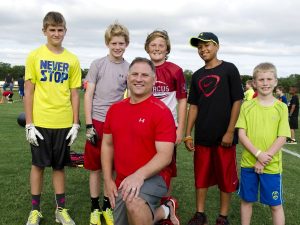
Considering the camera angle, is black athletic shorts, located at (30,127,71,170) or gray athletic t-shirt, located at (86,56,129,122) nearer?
black athletic shorts, located at (30,127,71,170)

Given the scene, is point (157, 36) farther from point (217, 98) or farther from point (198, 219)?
point (198, 219)

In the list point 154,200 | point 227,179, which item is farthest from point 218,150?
point 154,200

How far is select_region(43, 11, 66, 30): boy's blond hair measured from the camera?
4.07m

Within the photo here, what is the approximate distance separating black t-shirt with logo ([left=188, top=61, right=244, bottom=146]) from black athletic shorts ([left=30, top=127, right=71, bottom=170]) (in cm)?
156

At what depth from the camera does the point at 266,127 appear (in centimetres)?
380

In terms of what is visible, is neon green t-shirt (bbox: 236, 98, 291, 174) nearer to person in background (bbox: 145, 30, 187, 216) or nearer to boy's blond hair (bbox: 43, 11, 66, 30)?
person in background (bbox: 145, 30, 187, 216)

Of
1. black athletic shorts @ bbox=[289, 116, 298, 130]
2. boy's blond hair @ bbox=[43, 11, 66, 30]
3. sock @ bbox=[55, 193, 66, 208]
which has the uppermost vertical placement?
boy's blond hair @ bbox=[43, 11, 66, 30]

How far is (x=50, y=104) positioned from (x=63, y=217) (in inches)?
49.9

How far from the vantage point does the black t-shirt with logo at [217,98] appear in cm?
415

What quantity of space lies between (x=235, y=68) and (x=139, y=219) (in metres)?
2.07

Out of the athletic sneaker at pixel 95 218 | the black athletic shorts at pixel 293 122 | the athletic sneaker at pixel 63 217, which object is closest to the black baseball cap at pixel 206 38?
the athletic sneaker at pixel 95 218

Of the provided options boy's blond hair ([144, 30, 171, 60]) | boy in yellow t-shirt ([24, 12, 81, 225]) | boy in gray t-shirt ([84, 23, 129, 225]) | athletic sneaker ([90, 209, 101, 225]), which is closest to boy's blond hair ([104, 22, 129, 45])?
boy in gray t-shirt ([84, 23, 129, 225])

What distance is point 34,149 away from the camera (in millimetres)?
4176

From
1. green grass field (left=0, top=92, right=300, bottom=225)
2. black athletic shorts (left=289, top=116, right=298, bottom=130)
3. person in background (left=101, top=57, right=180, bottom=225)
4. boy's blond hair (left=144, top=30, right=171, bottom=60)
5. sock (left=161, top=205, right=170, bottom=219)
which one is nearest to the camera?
person in background (left=101, top=57, right=180, bottom=225)
